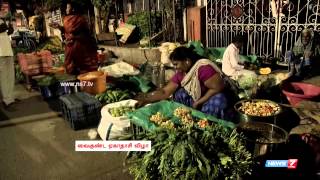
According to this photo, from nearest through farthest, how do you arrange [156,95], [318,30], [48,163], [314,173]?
[314,173] → [48,163] → [156,95] → [318,30]

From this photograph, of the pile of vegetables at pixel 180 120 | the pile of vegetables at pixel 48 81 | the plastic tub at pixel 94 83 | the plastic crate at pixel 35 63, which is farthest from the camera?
the plastic crate at pixel 35 63

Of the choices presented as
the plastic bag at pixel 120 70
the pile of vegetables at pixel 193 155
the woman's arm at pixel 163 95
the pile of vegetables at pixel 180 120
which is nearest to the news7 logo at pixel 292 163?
the pile of vegetables at pixel 193 155

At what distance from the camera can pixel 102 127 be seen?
5.45 m

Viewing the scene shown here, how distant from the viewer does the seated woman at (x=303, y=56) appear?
7.13 m

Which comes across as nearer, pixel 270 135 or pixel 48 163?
pixel 270 135

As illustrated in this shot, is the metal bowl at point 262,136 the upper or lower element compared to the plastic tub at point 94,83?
lower

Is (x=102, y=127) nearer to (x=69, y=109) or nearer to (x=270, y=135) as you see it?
(x=69, y=109)

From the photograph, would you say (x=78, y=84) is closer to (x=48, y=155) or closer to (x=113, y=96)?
(x=113, y=96)

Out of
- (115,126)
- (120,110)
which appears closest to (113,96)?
(120,110)

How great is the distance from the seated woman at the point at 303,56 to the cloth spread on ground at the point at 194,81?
3018 mm

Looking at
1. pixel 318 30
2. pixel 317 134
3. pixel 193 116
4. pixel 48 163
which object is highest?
pixel 318 30

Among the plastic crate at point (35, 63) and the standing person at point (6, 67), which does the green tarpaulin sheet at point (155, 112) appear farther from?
the plastic crate at point (35, 63)

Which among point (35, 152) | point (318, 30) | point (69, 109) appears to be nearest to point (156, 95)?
point (69, 109)

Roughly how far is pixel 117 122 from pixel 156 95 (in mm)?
744
